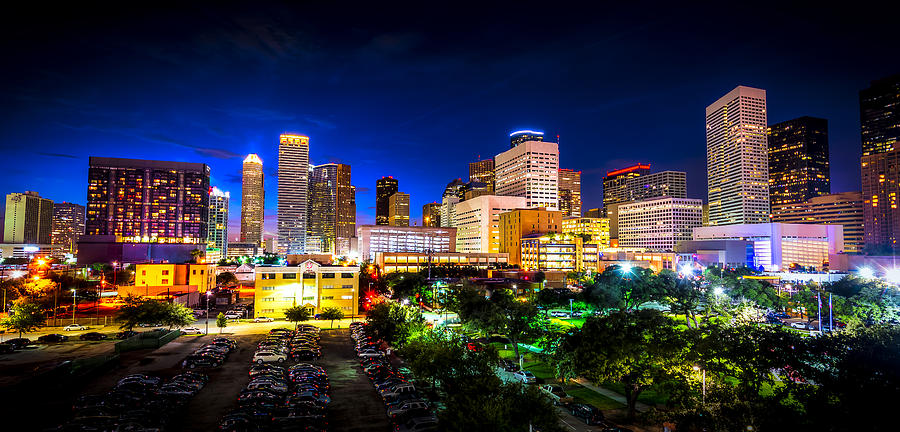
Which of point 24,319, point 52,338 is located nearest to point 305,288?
point 52,338

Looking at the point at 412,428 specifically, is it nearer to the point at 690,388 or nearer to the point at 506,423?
the point at 506,423

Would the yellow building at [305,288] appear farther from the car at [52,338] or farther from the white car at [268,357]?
the white car at [268,357]

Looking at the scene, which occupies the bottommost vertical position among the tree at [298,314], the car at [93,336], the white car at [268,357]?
the car at [93,336]

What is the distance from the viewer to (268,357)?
161 ft

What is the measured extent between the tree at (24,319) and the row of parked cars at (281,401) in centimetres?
3463

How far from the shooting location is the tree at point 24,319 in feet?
192

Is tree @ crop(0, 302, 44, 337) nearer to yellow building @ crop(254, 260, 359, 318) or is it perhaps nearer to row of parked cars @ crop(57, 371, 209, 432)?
yellow building @ crop(254, 260, 359, 318)

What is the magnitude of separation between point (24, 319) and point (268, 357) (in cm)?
3523

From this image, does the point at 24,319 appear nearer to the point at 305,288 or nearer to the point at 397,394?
the point at 305,288

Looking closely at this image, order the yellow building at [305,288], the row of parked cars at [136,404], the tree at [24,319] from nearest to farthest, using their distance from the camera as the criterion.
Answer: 1. the row of parked cars at [136,404]
2. the tree at [24,319]
3. the yellow building at [305,288]

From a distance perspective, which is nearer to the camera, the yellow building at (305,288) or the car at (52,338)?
the car at (52,338)

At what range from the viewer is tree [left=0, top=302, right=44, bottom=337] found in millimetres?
58469

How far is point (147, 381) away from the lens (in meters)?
39.8

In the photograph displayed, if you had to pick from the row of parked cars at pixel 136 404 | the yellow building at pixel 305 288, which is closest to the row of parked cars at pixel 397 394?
the row of parked cars at pixel 136 404
